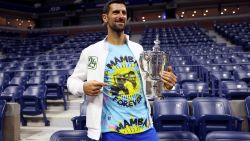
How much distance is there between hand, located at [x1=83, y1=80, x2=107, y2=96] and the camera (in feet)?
5.01

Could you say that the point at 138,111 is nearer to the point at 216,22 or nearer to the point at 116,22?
the point at 116,22

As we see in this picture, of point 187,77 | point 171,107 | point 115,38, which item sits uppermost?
point 115,38

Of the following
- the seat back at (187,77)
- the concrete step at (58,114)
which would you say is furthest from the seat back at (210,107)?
the concrete step at (58,114)

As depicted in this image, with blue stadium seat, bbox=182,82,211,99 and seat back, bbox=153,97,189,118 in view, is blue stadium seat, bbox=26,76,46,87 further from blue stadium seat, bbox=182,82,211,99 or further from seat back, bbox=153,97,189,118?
seat back, bbox=153,97,189,118

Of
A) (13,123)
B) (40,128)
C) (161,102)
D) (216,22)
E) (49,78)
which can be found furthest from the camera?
(216,22)

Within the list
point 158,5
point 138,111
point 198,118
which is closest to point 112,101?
point 138,111

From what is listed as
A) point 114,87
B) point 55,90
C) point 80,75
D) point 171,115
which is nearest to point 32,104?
point 55,90

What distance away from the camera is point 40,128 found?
523cm

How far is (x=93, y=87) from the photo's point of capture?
1532 mm

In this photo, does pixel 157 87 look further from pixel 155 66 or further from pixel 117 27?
pixel 117 27

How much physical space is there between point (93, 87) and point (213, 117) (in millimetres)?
2413

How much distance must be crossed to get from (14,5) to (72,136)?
66.5ft

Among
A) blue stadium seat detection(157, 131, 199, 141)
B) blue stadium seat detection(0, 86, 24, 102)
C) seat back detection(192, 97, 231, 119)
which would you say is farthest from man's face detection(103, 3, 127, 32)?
blue stadium seat detection(0, 86, 24, 102)

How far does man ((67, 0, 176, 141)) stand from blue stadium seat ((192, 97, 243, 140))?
2103mm
